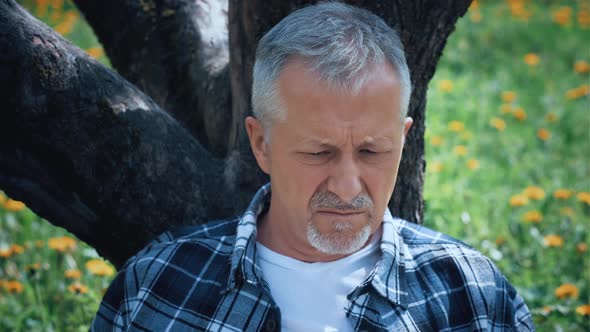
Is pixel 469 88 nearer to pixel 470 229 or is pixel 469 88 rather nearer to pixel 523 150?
pixel 523 150

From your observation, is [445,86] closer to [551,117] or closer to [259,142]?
[551,117]

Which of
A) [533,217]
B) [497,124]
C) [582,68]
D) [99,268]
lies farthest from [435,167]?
[582,68]

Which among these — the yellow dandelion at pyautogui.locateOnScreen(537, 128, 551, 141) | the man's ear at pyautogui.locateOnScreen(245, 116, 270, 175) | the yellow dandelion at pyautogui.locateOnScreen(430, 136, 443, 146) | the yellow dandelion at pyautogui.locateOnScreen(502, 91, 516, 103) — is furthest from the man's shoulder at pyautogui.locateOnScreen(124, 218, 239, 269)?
the yellow dandelion at pyautogui.locateOnScreen(502, 91, 516, 103)

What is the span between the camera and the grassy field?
3.29m

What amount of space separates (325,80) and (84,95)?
0.78 meters

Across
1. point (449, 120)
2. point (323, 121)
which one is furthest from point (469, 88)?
point (323, 121)

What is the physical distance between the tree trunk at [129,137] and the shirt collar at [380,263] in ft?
1.07

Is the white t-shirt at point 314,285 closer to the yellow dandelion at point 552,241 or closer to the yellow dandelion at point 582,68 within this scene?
the yellow dandelion at point 552,241

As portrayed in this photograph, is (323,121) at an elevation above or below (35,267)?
above

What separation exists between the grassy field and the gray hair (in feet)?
4.69

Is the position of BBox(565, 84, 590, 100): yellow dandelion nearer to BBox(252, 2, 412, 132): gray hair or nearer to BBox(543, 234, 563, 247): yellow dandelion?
BBox(543, 234, 563, 247): yellow dandelion

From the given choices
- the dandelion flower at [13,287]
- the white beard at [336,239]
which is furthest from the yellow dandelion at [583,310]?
the dandelion flower at [13,287]

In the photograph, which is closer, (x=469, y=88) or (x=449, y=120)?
(x=449, y=120)

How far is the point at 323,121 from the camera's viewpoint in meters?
1.98
